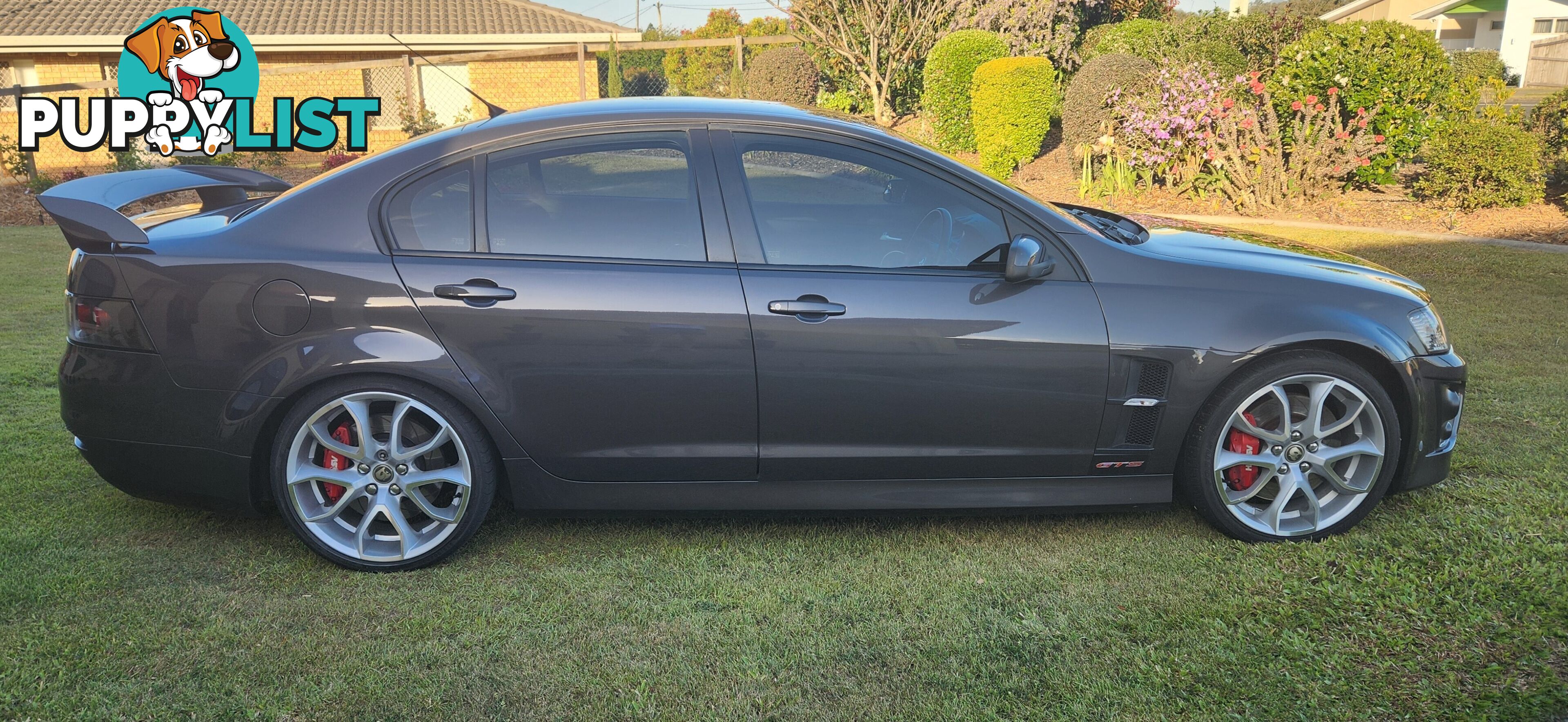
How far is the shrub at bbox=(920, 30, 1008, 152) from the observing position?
15953mm

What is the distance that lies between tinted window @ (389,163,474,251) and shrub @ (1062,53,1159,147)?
35.3ft

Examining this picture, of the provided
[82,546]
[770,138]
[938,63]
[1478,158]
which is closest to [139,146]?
[938,63]

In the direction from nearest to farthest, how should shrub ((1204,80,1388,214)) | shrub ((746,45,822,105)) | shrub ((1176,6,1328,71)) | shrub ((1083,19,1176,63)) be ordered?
shrub ((1204,80,1388,214)) < shrub ((1176,6,1328,71)) < shrub ((1083,19,1176,63)) < shrub ((746,45,822,105))

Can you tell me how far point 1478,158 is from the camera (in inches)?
394

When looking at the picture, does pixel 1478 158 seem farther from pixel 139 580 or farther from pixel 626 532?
pixel 139 580

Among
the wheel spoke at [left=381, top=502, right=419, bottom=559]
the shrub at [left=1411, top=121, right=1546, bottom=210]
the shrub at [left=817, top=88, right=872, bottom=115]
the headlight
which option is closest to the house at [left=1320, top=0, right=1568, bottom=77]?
the shrub at [left=817, top=88, right=872, bottom=115]

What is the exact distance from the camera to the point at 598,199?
343cm

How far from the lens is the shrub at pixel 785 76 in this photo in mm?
19906

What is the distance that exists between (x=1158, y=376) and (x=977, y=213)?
2.59 ft

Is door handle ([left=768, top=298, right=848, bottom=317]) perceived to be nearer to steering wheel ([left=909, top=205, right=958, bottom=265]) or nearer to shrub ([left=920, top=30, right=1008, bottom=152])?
steering wheel ([left=909, top=205, right=958, bottom=265])

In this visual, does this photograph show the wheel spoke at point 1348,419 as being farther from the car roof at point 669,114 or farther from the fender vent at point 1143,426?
the car roof at point 669,114

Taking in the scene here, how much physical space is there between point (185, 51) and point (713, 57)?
781 inches

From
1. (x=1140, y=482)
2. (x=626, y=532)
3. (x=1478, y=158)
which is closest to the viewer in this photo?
(x=1140, y=482)

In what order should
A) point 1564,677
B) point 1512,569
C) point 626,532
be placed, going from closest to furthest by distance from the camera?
point 1564,677, point 1512,569, point 626,532
